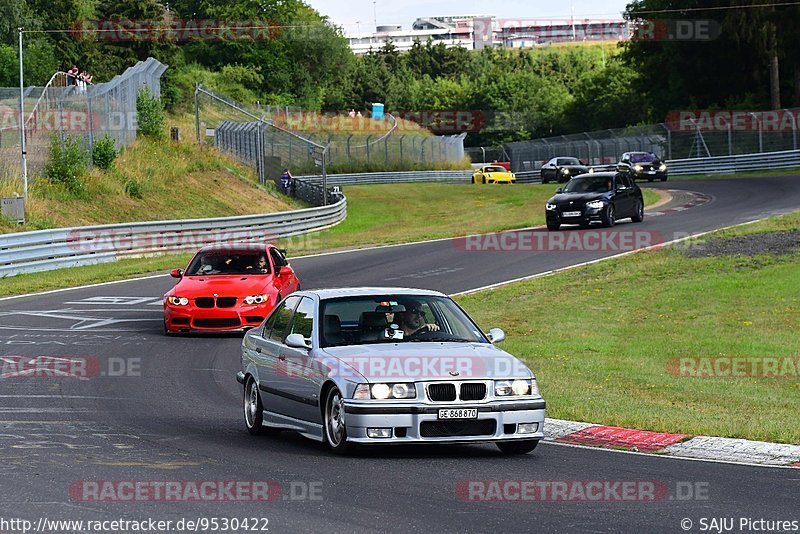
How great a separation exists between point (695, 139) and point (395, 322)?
61123 mm

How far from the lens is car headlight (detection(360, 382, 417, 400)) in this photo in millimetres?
10023

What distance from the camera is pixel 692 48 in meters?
85.8

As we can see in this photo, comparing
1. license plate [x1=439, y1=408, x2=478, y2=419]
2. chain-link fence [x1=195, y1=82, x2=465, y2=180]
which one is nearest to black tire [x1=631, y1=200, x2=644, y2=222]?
chain-link fence [x1=195, y1=82, x2=465, y2=180]

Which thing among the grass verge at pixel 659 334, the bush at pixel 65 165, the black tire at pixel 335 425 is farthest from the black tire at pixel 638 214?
the black tire at pixel 335 425

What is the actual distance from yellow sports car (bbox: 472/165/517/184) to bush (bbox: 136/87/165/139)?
1249 inches

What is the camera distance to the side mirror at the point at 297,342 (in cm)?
1088

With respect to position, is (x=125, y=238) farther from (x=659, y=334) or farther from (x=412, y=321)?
(x=412, y=321)

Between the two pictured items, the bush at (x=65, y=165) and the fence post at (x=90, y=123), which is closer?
the bush at (x=65, y=165)

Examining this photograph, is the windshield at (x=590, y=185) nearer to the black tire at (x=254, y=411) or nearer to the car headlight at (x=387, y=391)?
the black tire at (x=254, y=411)

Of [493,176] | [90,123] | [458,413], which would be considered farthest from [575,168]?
[458,413]

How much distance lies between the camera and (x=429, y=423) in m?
10.0

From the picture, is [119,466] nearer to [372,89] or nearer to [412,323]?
[412,323]

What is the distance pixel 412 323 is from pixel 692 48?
78.4 metres

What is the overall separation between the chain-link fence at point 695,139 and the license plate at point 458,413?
187 ft
